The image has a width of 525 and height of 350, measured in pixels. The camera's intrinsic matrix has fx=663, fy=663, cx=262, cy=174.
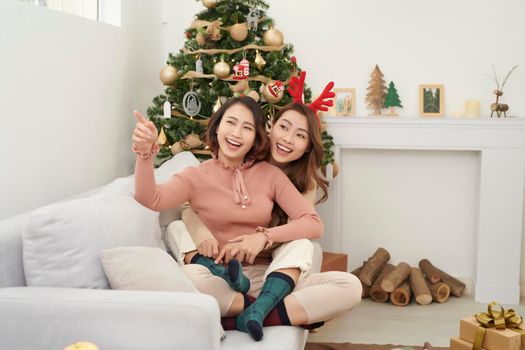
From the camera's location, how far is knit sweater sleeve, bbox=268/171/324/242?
2453 millimetres

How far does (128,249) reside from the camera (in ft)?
6.32

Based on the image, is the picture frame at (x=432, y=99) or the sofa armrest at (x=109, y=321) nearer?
the sofa armrest at (x=109, y=321)

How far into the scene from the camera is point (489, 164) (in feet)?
12.3

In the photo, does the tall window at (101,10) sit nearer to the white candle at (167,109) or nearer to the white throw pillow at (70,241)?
the white candle at (167,109)

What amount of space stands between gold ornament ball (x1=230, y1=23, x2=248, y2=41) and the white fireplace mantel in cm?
78

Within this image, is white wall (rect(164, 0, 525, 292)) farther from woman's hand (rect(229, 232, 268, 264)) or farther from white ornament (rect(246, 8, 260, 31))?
woman's hand (rect(229, 232, 268, 264))

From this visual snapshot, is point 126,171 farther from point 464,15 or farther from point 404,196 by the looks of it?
point 464,15

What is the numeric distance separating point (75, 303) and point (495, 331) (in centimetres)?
142

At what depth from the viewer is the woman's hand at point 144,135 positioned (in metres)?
2.02

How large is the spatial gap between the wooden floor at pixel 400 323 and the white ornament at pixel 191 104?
4.14 feet

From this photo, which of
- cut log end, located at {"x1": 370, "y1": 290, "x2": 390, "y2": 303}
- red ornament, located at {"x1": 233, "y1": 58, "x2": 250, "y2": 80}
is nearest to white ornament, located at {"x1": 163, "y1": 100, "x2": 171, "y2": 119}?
red ornament, located at {"x1": 233, "y1": 58, "x2": 250, "y2": 80}

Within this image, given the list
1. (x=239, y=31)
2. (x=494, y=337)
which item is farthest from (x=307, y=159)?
(x=494, y=337)

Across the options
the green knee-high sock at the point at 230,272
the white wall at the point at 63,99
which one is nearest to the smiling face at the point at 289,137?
the green knee-high sock at the point at 230,272

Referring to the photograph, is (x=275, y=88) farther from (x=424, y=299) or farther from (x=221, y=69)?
(x=424, y=299)
